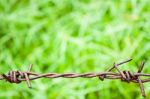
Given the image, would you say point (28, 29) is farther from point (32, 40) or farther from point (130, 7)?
point (130, 7)

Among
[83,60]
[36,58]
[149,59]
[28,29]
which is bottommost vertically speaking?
[149,59]

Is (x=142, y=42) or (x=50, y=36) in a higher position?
(x=50, y=36)

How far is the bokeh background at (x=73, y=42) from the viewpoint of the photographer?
76.1 inches

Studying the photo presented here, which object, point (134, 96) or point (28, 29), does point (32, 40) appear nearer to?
point (28, 29)

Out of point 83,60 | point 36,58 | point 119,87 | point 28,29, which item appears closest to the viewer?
point 119,87

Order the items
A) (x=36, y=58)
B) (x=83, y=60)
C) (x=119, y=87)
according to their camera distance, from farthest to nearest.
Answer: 1. (x=36, y=58)
2. (x=83, y=60)
3. (x=119, y=87)

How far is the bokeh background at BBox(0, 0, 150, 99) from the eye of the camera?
1.93 metres

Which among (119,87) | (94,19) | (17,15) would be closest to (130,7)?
(94,19)

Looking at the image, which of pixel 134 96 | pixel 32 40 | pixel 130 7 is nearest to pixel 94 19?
pixel 130 7

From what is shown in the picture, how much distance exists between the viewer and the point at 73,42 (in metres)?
2.18

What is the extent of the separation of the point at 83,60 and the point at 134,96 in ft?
1.20

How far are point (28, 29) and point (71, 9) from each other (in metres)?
0.34

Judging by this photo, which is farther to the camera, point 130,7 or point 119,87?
point 130,7

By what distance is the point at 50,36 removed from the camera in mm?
2309
